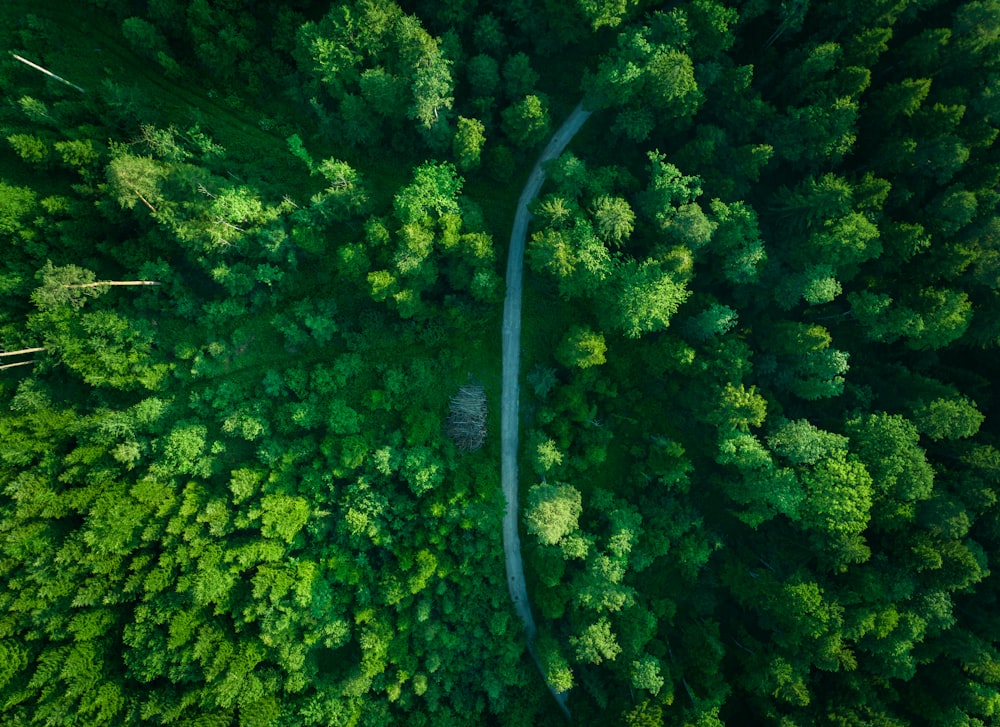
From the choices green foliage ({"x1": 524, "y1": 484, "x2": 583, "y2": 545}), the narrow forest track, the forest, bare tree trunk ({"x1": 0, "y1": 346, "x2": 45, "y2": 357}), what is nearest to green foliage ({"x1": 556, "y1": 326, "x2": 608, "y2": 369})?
the forest

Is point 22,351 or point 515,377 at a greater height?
point 515,377

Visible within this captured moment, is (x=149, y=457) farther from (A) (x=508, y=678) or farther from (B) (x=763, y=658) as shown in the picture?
(B) (x=763, y=658)

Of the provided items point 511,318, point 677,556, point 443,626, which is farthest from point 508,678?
point 511,318

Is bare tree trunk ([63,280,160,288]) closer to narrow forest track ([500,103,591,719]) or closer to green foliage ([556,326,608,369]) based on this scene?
narrow forest track ([500,103,591,719])

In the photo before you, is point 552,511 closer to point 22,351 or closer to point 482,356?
point 482,356

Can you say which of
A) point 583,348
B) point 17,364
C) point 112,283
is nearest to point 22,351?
point 17,364
